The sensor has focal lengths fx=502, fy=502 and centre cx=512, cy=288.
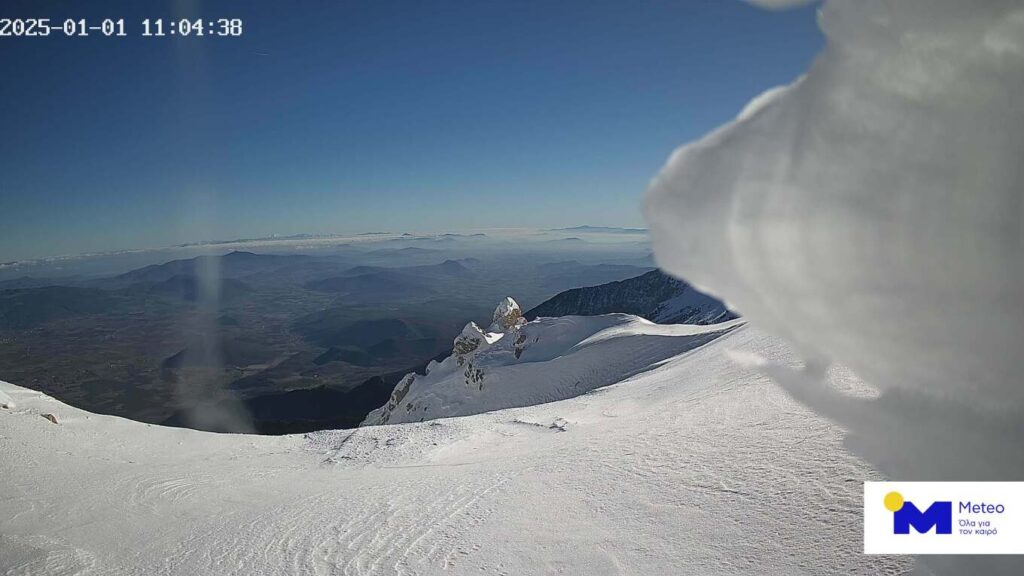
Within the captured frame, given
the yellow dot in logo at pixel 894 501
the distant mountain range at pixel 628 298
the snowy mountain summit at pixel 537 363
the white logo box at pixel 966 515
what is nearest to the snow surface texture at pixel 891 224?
the white logo box at pixel 966 515

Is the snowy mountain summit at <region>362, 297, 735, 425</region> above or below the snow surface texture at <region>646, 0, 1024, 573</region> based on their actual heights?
below

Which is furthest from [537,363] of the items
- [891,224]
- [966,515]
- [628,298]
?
[628,298]

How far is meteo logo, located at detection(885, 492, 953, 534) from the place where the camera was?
2367mm

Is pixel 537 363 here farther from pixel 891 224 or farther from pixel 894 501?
pixel 891 224

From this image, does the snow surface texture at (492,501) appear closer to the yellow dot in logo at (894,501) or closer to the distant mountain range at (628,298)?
the yellow dot in logo at (894,501)

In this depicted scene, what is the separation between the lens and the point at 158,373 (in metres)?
163

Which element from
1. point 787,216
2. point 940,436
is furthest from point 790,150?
point 940,436

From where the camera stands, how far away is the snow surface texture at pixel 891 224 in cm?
183

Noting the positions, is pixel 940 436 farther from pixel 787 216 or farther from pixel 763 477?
pixel 763 477

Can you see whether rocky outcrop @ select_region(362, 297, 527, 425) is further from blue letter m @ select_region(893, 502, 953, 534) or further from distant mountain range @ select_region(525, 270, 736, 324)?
distant mountain range @ select_region(525, 270, 736, 324)

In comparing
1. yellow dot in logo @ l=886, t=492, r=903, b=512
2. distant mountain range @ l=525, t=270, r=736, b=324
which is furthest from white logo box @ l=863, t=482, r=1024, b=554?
distant mountain range @ l=525, t=270, r=736, b=324

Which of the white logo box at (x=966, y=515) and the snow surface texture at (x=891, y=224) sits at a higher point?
the snow surface texture at (x=891, y=224)

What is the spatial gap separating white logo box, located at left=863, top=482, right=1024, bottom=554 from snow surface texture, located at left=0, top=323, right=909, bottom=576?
3.11ft

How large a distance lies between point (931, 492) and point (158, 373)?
20071 cm
